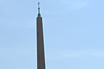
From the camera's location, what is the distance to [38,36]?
123 feet

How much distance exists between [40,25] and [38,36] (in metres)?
1.48

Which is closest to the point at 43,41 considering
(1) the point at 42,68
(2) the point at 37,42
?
(2) the point at 37,42

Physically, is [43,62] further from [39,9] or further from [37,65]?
[39,9]

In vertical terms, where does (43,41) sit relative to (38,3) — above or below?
below

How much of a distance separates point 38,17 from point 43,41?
3164 mm

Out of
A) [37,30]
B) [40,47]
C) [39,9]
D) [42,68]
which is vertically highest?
[39,9]

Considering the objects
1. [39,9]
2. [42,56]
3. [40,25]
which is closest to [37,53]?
[42,56]

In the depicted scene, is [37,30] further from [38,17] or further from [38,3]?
[38,3]

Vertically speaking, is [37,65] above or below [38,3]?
below

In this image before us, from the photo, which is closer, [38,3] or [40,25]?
[40,25]

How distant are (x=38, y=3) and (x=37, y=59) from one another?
8065 mm

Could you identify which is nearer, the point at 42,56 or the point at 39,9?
the point at 42,56

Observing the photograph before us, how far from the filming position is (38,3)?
40.5 metres

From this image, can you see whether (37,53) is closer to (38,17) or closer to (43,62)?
(43,62)
